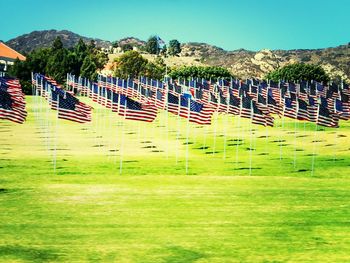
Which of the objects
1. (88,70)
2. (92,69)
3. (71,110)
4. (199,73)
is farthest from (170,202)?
(199,73)

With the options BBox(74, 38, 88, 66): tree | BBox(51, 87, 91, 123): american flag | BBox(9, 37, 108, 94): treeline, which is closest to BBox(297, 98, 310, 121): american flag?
BBox(51, 87, 91, 123): american flag

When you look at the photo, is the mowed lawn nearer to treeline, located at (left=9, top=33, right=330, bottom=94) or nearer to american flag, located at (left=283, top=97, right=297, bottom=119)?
american flag, located at (left=283, top=97, right=297, bottom=119)

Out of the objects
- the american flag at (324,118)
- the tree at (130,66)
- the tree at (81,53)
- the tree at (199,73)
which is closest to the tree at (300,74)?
the tree at (199,73)

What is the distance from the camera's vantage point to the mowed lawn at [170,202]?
1855cm

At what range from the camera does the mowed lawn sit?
60.8 feet

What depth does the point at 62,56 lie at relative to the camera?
14075 centimetres

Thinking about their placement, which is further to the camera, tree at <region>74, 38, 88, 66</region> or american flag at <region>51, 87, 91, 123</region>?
tree at <region>74, 38, 88, 66</region>

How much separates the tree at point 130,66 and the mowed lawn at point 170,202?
11181 centimetres

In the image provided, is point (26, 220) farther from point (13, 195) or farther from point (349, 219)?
point (349, 219)

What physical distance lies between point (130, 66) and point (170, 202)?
13791 cm

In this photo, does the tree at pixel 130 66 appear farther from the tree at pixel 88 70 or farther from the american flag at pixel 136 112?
the american flag at pixel 136 112

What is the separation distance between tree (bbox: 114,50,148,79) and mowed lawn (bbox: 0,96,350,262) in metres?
112

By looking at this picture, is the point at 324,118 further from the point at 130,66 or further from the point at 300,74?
the point at 130,66

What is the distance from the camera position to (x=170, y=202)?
83.7 ft
